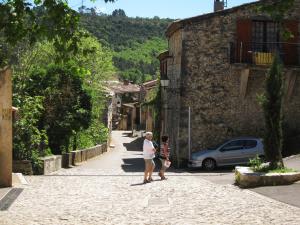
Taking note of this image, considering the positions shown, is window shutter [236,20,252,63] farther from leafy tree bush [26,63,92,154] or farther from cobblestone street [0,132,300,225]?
cobblestone street [0,132,300,225]

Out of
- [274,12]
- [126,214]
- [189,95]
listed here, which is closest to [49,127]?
[189,95]

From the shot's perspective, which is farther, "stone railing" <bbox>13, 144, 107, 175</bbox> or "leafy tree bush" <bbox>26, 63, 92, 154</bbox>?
"leafy tree bush" <bbox>26, 63, 92, 154</bbox>

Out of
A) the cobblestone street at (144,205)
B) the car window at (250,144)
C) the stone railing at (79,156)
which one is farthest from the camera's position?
the stone railing at (79,156)

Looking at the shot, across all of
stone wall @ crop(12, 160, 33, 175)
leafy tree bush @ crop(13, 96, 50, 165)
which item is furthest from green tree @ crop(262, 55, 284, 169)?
leafy tree bush @ crop(13, 96, 50, 165)

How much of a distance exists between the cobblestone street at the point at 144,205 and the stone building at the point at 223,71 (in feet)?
34.5

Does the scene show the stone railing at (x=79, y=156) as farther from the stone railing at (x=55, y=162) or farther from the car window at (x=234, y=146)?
the car window at (x=234, y=146)

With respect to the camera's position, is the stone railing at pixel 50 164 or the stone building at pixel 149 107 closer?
the stone railing at pixel 50 164

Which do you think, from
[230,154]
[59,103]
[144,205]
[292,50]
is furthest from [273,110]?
[59,103]

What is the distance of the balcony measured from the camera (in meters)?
26.9

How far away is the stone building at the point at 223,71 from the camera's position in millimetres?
27156

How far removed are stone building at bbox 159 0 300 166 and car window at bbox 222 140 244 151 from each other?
2.29 m

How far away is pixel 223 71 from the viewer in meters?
Answer: 27.5

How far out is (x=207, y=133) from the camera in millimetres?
27328

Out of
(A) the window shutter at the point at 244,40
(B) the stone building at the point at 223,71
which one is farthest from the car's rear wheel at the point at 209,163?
(A) the window shutter at the point at 244,40
